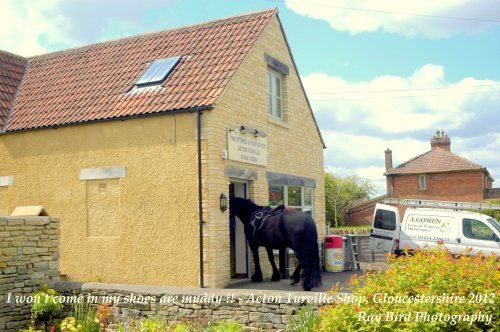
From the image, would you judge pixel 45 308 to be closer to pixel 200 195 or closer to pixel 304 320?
pixel 200 195

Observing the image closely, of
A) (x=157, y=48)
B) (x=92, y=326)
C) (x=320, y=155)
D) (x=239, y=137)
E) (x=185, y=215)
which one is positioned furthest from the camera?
(x=320, y=155)

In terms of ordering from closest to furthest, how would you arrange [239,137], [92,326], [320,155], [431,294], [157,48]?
[431,294] < [92,326] < [239,137] < [157,48] < [320,155]

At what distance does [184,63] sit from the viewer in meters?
14.3

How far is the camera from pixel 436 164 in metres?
42.6

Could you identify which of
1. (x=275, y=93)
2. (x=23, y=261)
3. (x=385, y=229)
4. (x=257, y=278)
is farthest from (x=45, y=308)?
(x=385, y=229)

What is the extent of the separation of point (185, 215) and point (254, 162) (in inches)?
99.5

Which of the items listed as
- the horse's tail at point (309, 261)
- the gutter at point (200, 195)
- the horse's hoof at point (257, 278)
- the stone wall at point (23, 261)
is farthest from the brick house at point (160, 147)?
the stone wall at point (23, 261)

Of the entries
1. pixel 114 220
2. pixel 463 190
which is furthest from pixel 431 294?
pixel 463 190

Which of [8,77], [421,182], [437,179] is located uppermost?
[8,77]

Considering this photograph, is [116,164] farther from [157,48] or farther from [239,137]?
[157,48]

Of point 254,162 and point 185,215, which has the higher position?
point 254,162

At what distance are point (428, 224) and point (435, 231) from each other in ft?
1.11

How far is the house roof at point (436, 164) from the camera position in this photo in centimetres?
4144

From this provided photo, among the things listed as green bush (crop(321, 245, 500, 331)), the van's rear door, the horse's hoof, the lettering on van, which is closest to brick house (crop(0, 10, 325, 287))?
the horse's hoof
